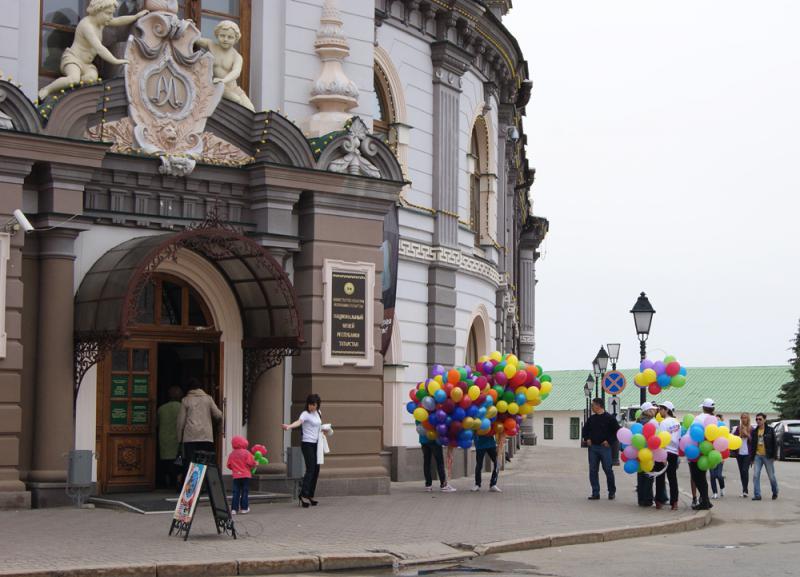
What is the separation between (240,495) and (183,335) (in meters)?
3.48

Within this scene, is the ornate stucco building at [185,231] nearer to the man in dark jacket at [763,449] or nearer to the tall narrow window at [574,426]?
the man in dark jacket at [763,449]

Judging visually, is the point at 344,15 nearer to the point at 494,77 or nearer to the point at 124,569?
the point at 494,77

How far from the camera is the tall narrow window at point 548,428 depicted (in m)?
103

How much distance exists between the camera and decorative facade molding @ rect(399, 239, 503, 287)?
89.8 feet

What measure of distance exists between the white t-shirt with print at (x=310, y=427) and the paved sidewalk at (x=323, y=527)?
3.10ft

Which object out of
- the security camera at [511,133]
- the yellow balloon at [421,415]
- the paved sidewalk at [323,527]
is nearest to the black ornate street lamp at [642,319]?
the paved sidewalk at [323,527]

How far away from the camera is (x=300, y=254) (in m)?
21.4

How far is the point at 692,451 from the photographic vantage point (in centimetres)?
2047

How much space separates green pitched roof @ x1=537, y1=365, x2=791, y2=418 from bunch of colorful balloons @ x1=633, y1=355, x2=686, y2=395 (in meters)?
71.4

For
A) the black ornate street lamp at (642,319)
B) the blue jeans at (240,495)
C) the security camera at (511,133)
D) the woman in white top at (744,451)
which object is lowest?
the blue jeans at (240,495)

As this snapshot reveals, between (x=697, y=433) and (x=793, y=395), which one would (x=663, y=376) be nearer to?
(x=697, y=433)

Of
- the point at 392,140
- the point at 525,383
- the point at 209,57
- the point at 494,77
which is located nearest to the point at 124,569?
the point at 209,57

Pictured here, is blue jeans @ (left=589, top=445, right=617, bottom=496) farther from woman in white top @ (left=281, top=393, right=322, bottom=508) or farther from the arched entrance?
the arched entrance

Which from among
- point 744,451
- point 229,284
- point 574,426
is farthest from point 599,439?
point 574,426
